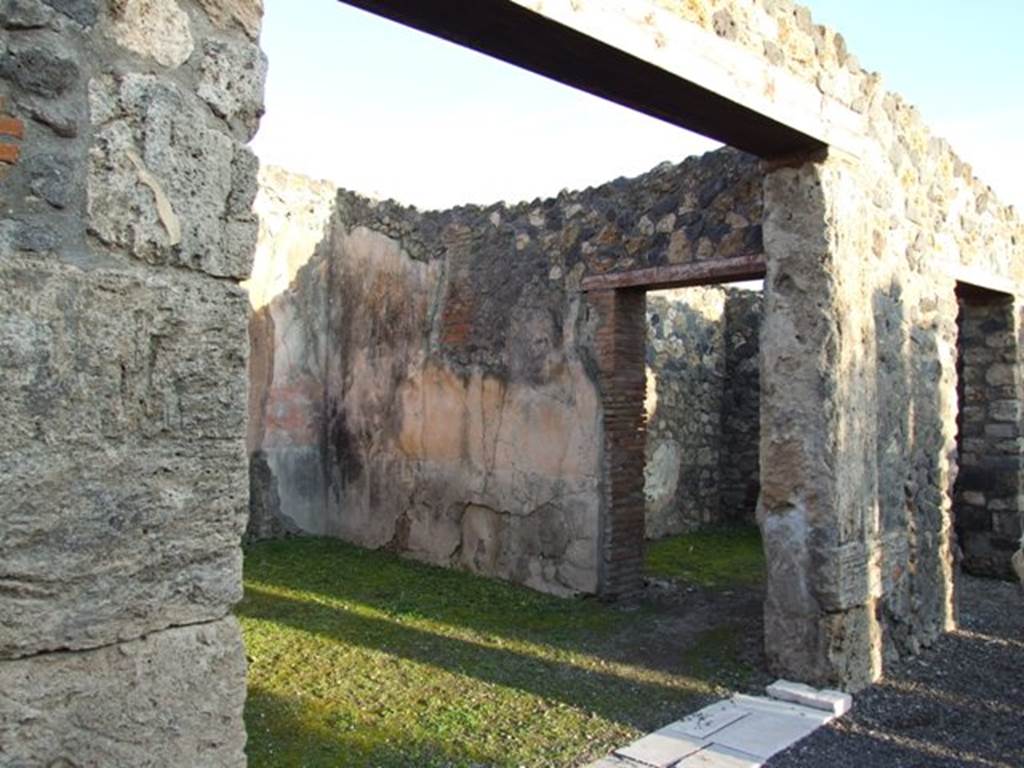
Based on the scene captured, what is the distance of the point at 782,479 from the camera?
13.0ft

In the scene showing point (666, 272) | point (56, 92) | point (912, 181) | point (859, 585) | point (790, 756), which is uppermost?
point (912, 181)

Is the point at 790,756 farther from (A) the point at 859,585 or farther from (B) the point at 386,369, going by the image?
(B) the point at 386,369

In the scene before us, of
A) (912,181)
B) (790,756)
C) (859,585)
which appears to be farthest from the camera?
(912,181)

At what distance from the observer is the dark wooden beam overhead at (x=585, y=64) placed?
251cm

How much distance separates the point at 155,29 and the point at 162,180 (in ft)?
0.98

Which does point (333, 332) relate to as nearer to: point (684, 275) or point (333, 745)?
point (684, 275)

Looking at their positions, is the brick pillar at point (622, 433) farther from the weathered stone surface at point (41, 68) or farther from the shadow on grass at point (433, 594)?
the weathered stone surface at point (41, 68)

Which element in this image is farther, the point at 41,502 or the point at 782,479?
the point at 782,479

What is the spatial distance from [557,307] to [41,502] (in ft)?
15.5

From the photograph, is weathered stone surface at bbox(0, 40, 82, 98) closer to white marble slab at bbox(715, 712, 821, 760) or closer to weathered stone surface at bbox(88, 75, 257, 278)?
weathered stone surface at bbox(88, 75, 257, 278)

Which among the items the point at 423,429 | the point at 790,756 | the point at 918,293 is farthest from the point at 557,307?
the point at 790,756

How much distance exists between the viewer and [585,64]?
2.93 m

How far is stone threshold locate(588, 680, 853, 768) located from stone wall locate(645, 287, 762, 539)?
14.4 feet

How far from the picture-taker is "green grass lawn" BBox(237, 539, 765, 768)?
3.33 m
